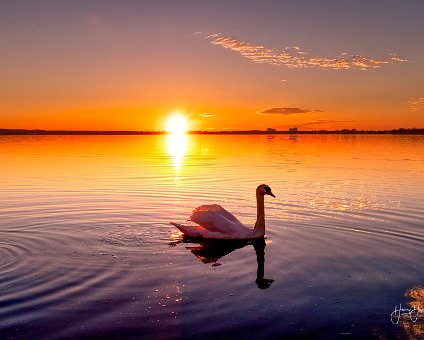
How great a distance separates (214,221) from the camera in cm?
1706

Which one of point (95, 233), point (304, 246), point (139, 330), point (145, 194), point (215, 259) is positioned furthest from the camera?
point (145, 194)

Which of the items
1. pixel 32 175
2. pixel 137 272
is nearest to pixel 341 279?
pixel 137 272

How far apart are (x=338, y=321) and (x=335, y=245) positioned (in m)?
6.59

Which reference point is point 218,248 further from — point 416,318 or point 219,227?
point 416,318

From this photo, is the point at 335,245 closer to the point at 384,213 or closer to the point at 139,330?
the point at 384,213

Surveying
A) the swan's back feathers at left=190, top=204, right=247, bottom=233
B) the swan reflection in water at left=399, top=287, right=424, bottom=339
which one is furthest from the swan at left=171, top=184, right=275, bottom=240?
the swan reflection in water at left=399, top=287, right=424, bottom=339

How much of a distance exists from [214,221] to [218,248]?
47.8 inches

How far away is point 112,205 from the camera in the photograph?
23.8m

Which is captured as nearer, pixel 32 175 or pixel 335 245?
pixel 335 245
